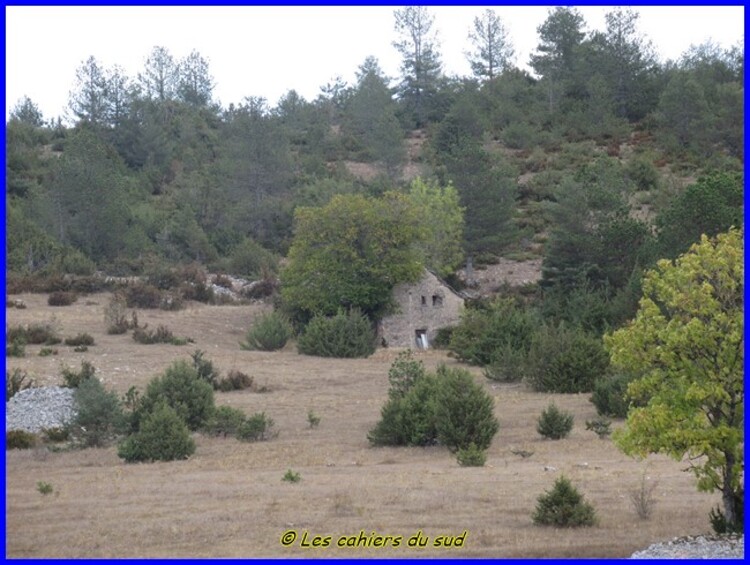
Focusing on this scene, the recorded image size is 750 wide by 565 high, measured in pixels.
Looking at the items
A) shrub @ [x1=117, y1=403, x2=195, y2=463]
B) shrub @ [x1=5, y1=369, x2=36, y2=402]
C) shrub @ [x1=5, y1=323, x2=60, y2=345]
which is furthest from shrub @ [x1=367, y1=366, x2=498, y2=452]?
shrub @ [x1=5, y1=323, x2=60, y2=345]

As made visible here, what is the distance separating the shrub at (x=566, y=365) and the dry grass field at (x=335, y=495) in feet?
4.51

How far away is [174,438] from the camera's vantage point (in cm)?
2034

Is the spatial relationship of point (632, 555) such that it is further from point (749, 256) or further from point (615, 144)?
point (615, 144)

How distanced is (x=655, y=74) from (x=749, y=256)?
78908mm

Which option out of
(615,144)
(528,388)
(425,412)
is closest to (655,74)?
(615,144)

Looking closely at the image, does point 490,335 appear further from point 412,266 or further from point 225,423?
point 225,423

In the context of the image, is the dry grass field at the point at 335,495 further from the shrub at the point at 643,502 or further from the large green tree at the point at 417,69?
the large green tree at the point at 417,69

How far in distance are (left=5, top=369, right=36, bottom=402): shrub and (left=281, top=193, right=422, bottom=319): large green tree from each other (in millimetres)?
15185

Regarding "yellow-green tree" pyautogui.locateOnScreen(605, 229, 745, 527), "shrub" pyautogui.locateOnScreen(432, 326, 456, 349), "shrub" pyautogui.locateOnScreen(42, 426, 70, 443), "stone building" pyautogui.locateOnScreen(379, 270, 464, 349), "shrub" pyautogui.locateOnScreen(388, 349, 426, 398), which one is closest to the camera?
"yellow-green tree" pyautogui.locateOnScreen(605, 229, 745, 527)

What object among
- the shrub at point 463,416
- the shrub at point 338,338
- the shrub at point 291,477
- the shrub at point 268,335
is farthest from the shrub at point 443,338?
the shrub at point 291,477

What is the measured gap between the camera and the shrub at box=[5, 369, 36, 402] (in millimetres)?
26531

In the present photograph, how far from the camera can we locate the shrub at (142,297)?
45.2 meters

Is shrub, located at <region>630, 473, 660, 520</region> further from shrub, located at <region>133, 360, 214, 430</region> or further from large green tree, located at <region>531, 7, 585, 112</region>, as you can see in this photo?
large green tree, located at <region>531, 7, 585, 112</region>

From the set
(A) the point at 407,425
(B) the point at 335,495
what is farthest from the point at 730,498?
(A) the point at 407,425
